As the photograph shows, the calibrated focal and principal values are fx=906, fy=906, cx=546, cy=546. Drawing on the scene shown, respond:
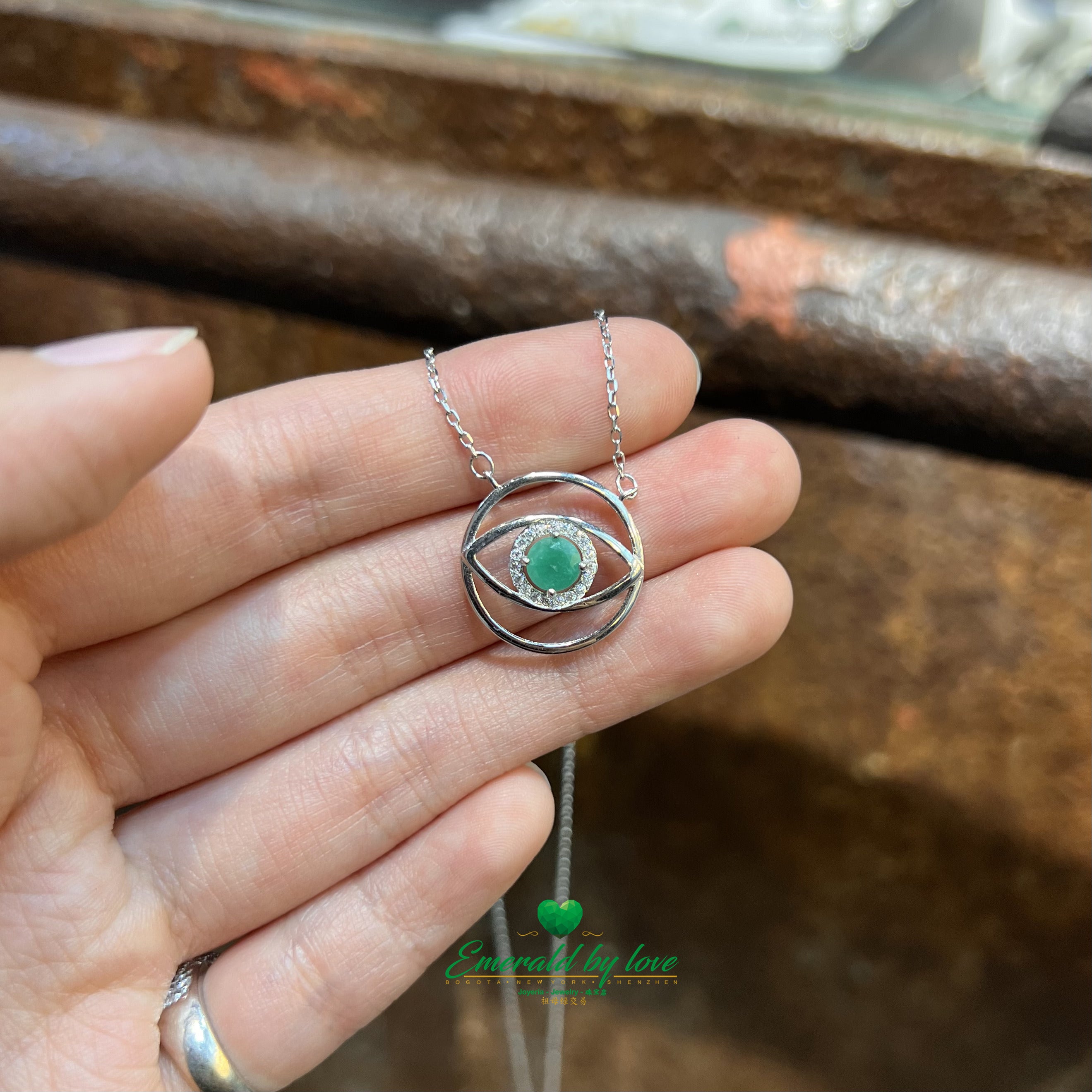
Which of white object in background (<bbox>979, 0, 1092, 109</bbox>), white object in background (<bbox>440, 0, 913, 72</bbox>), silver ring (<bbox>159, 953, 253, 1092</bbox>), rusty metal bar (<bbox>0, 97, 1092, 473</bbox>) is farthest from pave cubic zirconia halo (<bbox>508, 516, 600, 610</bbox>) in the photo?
white object in background (<bbox>979, 0, 1092, 109</bbox>)

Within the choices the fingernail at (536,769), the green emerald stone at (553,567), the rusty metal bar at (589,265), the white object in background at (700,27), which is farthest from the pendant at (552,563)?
the white object in background at (700,27)

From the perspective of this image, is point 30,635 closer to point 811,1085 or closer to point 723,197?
point 723,197

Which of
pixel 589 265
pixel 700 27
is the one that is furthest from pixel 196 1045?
pixel 700 27

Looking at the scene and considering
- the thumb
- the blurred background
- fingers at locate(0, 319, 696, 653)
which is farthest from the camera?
the blurred background

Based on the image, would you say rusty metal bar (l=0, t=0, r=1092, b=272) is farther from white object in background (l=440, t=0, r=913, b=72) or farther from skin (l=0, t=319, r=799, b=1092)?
skin (l=0, t=319, r=799, b=1092)

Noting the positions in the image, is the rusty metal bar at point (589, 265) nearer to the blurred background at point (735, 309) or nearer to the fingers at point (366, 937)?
the blurred background at point (735, 309)

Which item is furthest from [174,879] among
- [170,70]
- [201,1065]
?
[170,70]
